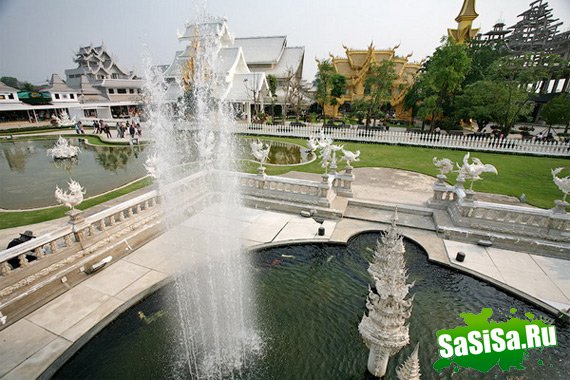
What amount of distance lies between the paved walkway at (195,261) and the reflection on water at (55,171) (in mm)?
8060

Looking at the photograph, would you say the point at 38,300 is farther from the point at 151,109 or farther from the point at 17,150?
the point at 151,109

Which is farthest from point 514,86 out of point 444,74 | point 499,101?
point 444,74

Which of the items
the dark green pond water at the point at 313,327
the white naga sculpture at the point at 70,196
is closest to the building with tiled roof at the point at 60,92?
the white naga sculpture at the point at 70,196

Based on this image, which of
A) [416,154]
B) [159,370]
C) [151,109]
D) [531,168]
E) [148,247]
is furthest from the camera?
[151,109]

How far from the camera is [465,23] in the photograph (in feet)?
140

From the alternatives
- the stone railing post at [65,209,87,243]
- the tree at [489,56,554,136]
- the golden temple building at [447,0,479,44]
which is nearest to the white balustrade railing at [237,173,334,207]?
the stone railing post at [65,209,87,243]

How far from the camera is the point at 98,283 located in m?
7.73

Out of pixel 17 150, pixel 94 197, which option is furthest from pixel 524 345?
pixel 17 150

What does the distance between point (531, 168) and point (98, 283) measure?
26061 millimetres

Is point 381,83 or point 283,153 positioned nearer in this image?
point 283,153

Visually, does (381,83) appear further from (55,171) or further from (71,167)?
Result: (55,171)

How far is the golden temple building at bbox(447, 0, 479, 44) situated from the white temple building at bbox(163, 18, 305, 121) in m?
25.5

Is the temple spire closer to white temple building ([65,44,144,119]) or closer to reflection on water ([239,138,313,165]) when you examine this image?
reflection on water ([239,138,313,165])

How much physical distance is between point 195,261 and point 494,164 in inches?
879
